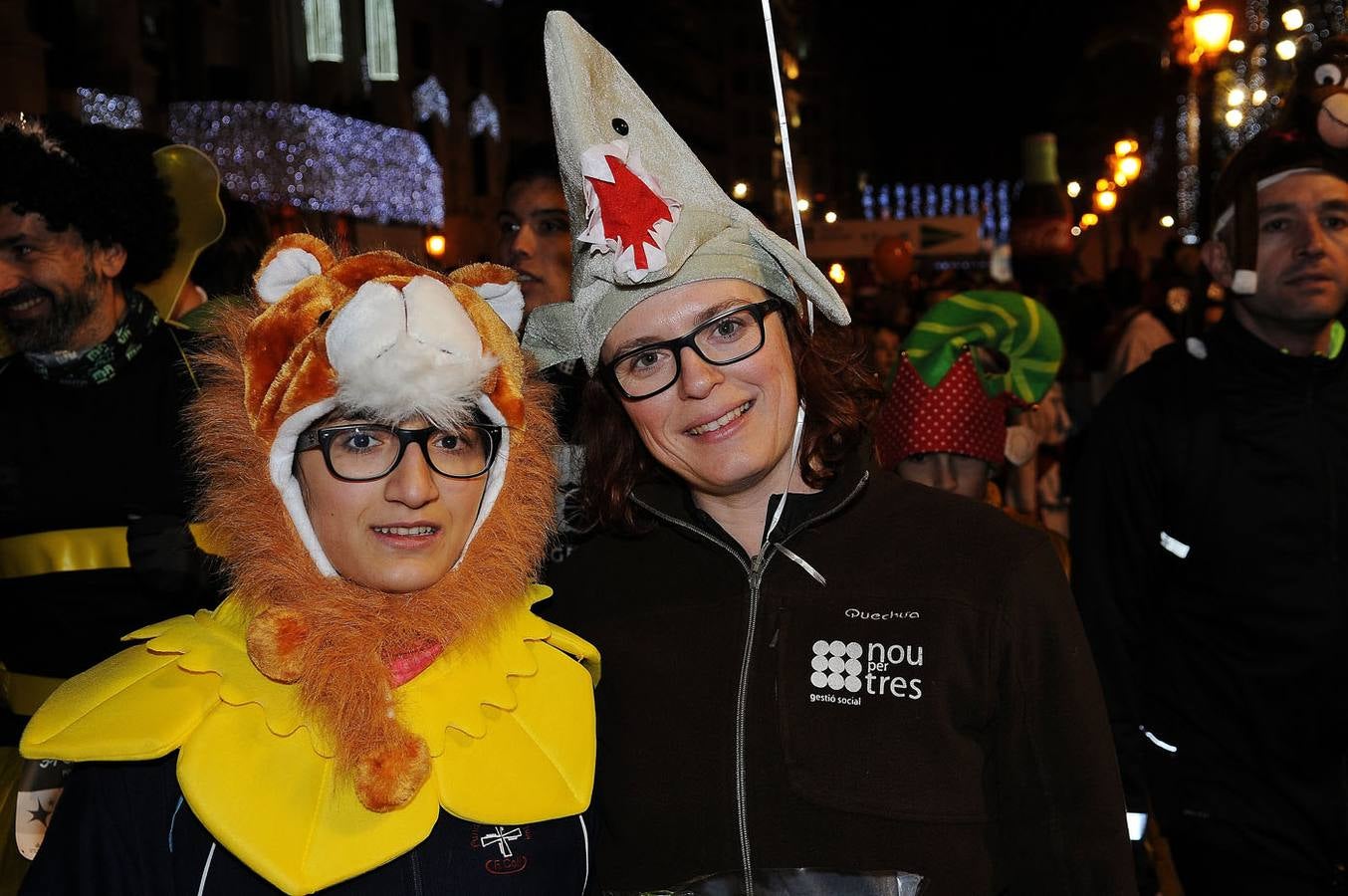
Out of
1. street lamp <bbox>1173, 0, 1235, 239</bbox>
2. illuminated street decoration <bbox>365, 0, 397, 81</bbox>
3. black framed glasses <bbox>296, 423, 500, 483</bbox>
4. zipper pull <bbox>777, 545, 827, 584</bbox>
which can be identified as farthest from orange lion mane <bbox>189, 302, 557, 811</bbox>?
illuminated street decoration <bbox>365, 0, 397, 81</bbox>

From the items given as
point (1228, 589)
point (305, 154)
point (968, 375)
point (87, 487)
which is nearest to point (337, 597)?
point (87, 487)

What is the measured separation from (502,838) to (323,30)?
84.2ft

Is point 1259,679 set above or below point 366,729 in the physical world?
below

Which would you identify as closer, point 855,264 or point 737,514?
point 737,514

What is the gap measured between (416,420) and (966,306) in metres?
2.63

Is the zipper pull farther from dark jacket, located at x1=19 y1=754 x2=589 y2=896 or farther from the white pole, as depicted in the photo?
dark jacket, located at x1=19 y1=754 x2=589 y2=896

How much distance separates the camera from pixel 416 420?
2236mm

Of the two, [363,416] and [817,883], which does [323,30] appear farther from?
[817,883]

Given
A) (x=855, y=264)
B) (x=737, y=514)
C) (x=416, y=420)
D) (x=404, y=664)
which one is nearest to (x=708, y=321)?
(x=737, y=514)

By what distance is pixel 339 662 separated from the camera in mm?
2189

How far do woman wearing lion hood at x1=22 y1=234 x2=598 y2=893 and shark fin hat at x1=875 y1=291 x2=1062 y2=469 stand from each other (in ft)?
7.01

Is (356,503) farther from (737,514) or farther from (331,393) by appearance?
(737,514)

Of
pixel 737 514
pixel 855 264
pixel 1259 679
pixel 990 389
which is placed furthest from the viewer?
pixel 855 264

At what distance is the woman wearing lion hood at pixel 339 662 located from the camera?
208 centimetres
